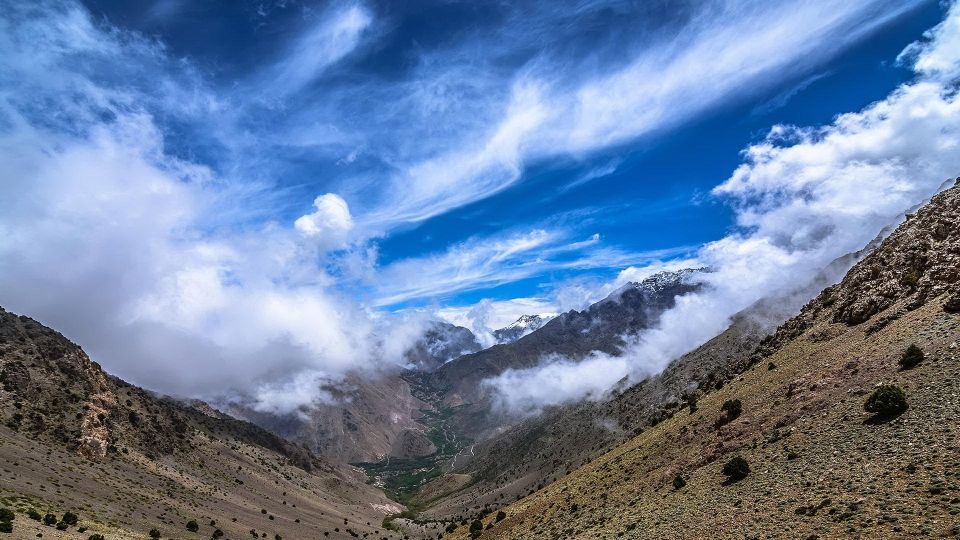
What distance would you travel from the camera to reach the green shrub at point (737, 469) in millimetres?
37406

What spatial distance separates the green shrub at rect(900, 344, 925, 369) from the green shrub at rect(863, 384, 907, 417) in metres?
4.06

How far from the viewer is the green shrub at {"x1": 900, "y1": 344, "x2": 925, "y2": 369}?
35.8 meters

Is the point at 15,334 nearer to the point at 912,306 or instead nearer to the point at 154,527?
the point at 154,527

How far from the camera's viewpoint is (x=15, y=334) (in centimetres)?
14012

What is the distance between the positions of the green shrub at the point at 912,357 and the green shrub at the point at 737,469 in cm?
1439

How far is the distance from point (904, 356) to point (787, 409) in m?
9.99

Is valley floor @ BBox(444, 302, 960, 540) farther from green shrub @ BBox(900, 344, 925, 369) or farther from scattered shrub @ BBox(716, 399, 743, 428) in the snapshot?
scattered shrub @ BBox(716, 399, 743, 428)

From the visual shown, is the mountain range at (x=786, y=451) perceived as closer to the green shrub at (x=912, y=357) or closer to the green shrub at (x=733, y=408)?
the green shrub at (x=912, y=357)

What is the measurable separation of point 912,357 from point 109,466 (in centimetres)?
16039

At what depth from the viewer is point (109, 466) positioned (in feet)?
392

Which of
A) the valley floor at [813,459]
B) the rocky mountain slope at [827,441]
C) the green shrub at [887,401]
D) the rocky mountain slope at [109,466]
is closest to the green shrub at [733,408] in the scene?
the rocky mountain slope at [827,441]

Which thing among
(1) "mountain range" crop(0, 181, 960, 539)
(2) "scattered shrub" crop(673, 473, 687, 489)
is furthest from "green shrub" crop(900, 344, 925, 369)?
(2) "scattered shrub" crop(673, 473, 687, 489)

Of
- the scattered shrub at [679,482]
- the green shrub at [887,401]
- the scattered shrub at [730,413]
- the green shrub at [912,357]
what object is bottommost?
the scattered shrub at [679,482]

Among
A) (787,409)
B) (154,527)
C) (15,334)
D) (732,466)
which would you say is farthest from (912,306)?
(15,334)
